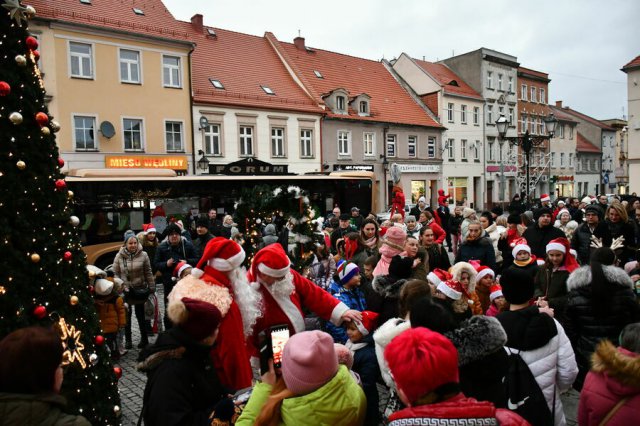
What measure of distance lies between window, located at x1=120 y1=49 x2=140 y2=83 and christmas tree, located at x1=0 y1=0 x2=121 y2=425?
20.9 metres

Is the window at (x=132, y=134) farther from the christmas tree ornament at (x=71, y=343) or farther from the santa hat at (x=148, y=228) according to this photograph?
the christmas tree ornament at (x=71, y=343)

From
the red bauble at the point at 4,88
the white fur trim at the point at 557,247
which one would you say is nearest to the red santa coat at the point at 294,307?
the red bauble at the point at 4,88

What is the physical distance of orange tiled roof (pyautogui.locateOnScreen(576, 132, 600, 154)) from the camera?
181ft

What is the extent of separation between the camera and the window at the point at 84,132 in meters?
21.0

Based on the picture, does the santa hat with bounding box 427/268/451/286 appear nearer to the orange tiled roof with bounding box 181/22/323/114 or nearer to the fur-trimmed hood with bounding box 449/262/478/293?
the fur-trimmed hood with bounding box 449/262/478/293

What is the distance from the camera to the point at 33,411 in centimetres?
190

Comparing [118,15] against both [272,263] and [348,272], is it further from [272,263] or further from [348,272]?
[272,263]

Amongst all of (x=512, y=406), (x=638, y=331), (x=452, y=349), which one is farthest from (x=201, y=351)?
(x=638, y=331)

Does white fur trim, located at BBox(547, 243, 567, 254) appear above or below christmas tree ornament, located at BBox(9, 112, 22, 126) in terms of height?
below

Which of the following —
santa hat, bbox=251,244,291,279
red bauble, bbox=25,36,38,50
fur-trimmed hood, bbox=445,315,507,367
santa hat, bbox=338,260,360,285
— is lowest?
fur-trimmed hood, bbox=445,315,507,367

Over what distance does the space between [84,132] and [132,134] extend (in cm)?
213

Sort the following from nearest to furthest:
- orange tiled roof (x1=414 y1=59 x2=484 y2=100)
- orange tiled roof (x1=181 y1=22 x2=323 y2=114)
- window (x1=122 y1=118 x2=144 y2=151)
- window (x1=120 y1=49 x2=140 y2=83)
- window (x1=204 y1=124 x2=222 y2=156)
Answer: window (x1=120 y1=49 x2=140 y2=83) < window (x1=122 y1=118 x2=144 y2=151) < window (x1=204 y1=124 x2=222 y2=156) < orange tiled roof (x1=181 y1=22 x2=323 y2=114) < orange tiled roof (x1=414 y1=59 x2=484 y2=100)

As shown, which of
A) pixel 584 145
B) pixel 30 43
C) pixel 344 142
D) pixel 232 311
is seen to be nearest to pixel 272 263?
pixel 232 311

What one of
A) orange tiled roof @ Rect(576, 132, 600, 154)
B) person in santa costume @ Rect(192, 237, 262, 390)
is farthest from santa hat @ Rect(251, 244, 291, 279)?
orange tiled roof @ Rect(576, 132, 600, 154)
